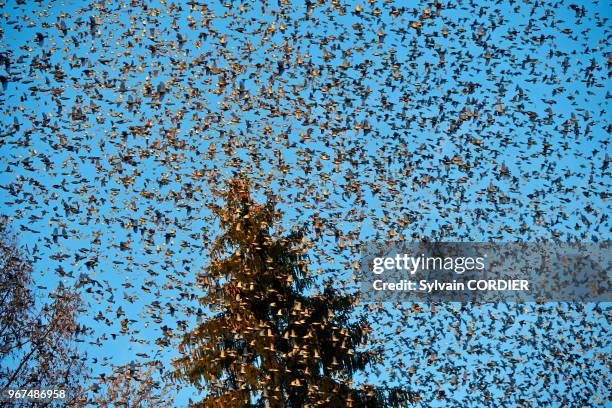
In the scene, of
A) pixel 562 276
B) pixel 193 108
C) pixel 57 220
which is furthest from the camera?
pixel 562 276

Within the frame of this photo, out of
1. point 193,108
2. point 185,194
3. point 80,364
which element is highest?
point 193,108

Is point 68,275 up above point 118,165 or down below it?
below

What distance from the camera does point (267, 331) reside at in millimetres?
19781

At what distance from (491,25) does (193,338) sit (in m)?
11.2

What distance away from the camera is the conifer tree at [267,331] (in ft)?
63.0

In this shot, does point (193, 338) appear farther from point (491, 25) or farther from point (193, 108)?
point (491, 25)

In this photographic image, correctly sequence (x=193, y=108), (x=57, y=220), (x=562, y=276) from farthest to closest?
(x=562, y=276) → (x=193, y=108) → (x=57, y=220)

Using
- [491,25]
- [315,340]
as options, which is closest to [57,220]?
[315,340]

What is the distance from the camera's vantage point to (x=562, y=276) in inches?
821

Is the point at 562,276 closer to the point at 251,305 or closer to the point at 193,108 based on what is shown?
the point at 251,305

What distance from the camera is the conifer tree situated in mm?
19203

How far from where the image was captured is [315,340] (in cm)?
2023

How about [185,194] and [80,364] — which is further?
[80,364]

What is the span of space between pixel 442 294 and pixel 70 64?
11174mm
